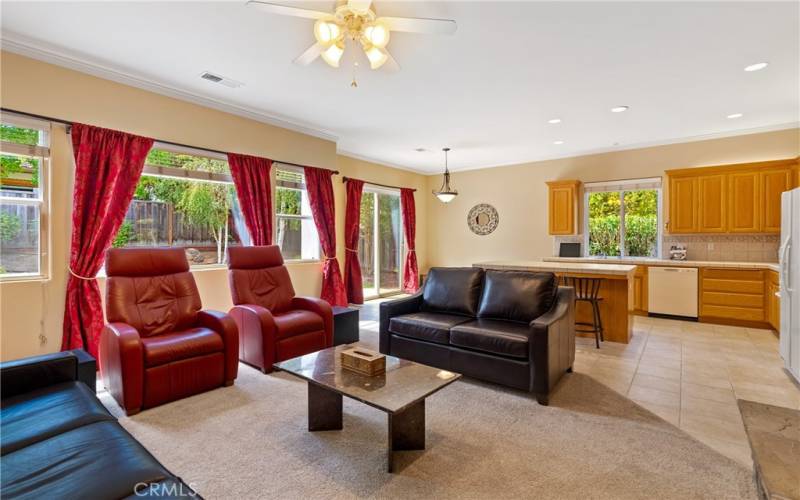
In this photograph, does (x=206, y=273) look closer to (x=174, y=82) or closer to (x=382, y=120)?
(x=174, y=82)

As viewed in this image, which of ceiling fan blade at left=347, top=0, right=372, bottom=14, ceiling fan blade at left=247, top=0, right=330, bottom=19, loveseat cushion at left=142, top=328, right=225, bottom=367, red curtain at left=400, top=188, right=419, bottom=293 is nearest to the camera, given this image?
ceiling fan blade at left=247, top=0, right=330, bottom=19

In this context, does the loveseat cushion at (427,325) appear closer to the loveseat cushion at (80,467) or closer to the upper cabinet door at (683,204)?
the loveseat cushion at (80,467)

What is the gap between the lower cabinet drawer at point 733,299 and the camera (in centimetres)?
484

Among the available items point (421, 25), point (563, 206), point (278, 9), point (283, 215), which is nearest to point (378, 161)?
point (283, 215)

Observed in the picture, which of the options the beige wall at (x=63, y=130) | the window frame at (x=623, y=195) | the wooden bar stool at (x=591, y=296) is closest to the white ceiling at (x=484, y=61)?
the beige wall at (x=63, y=130)

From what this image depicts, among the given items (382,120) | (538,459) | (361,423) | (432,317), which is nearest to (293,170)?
(382,120)

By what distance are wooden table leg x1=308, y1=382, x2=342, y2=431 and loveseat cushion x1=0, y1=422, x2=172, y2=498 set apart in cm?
103

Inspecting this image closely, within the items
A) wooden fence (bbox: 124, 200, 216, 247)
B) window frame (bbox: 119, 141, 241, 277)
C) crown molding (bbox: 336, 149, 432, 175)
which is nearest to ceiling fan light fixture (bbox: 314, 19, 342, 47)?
window frame (bbox: 119, 141, 241, 277)

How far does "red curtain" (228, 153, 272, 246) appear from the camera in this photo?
4.46 m

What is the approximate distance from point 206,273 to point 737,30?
519 cm

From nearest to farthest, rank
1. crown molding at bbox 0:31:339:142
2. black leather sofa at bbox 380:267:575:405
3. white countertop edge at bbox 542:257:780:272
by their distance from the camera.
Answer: black leather sofa at bbox 380:267:575:405 → crown molding at bbox 0:31:339:142 → white countertop edge at bbox 542:257:780:272

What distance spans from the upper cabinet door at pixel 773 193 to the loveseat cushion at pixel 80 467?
683cm

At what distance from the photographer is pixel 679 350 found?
4008 mm

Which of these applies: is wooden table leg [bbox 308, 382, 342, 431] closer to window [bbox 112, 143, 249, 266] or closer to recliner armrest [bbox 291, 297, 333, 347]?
recliner armrest [bbox 291, 297, 333, 347]
